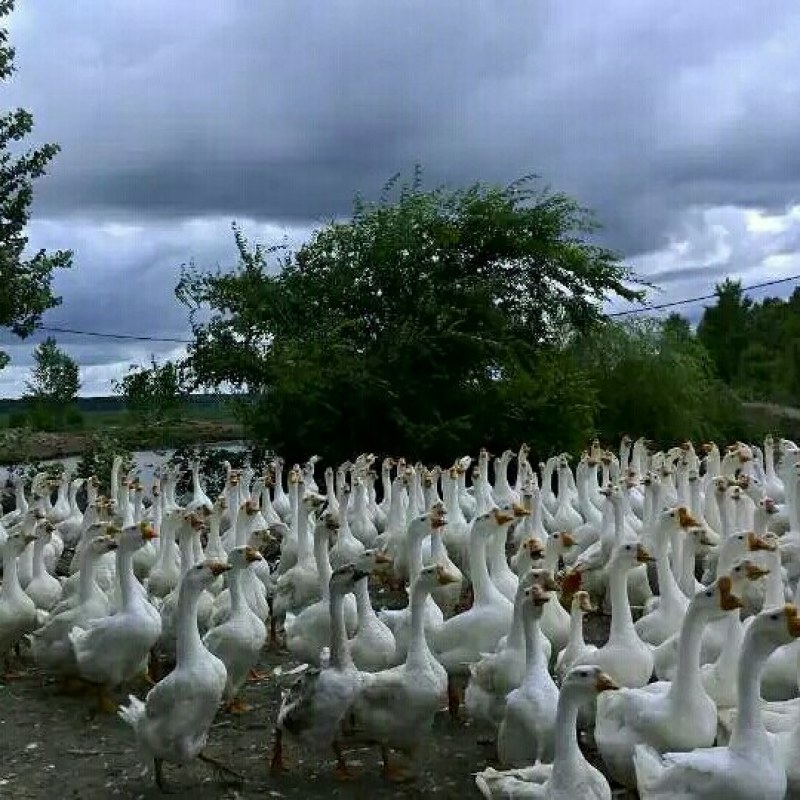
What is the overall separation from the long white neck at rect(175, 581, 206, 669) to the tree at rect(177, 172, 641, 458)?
34.3 ft

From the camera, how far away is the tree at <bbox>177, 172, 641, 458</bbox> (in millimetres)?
17719

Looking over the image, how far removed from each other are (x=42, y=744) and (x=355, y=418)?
10.8m

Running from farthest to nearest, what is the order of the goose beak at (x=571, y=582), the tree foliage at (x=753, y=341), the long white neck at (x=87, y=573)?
the tree foliage at (x=753, y=341)
the long white neck at (x=87, y=573)
the goose beak at (x=571, y=582)

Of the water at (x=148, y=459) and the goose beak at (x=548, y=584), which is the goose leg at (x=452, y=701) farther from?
the water at (x=148, y=459)

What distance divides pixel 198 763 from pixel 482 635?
6.35ft

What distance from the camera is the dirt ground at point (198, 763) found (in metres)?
6.38

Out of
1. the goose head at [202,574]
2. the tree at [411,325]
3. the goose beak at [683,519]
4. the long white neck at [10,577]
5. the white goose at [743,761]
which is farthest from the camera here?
the tree at [411,325]

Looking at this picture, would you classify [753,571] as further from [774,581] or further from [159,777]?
[159,777]

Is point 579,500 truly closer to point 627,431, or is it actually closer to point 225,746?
point 225,746

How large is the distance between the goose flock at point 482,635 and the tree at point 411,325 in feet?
19.3

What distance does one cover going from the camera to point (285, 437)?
58.9ft

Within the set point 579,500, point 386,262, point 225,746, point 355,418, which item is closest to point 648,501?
point 579,500

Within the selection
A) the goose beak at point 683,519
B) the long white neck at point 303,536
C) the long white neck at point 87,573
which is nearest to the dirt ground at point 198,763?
the long white neck at point 87,573

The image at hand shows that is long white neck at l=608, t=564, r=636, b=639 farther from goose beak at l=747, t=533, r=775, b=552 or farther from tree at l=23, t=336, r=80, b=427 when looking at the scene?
tree at l=23, t=336, r=80, b=427
